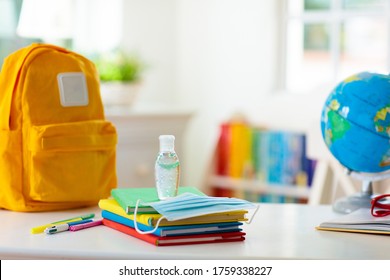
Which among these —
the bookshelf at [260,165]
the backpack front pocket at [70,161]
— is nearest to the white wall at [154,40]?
the bookshelf at [260,165]

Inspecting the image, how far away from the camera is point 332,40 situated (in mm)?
3764

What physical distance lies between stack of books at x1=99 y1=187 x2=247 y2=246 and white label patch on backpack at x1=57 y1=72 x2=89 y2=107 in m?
0.33

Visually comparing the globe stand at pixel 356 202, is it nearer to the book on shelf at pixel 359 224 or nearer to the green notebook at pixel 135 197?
the book on shelf at pixel 359 224

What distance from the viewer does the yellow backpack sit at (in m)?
1.73

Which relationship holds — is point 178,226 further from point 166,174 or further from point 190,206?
point 166,174

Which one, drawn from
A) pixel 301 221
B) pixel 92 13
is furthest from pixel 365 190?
pixel 92 13

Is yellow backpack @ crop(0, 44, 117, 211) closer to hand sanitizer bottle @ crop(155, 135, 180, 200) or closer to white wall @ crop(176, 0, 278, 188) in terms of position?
hand sanitizer bottle @ crop(155, 135, 180, 200)

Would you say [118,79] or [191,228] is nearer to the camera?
[191,228]

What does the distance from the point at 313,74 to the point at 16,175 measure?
2.37 meters

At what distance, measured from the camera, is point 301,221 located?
5.54 feet

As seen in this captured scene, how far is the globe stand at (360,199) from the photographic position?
176 cm

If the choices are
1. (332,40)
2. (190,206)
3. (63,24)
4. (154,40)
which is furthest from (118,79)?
(190,206)

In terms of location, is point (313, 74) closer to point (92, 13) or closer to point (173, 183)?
point (92, 13)

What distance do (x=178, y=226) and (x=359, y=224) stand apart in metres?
0.38
